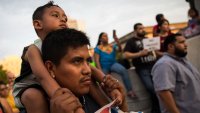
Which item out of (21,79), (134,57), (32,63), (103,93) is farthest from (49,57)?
(134,57)

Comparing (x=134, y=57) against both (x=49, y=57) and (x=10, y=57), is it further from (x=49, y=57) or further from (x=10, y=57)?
(x=10, y=57)

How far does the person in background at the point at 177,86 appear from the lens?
4305 mm

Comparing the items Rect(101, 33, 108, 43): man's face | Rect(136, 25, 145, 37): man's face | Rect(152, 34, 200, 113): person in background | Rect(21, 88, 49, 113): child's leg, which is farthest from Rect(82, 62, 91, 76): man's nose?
Rect(136, 25, 145, 37): man's face

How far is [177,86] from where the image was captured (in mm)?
4461

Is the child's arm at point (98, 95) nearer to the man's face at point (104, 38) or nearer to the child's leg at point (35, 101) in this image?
the child's leg at point (35, 101)

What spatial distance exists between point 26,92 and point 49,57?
22cm

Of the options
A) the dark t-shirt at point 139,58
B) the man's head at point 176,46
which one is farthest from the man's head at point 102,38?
the man's head at point 176,46

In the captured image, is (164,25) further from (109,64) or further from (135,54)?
(109,64)

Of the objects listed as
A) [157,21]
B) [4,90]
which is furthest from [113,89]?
[157,21]

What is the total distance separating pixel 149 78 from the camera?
21.7 ft

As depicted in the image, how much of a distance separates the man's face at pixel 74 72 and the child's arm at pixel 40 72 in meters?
0.07

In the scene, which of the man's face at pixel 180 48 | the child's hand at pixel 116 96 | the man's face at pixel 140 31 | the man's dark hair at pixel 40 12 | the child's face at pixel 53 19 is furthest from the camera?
the man's face at pixel 140 31

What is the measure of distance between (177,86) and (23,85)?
10.6 feet

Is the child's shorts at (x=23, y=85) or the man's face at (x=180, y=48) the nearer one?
the child's shorts at (x=23, y=85)
